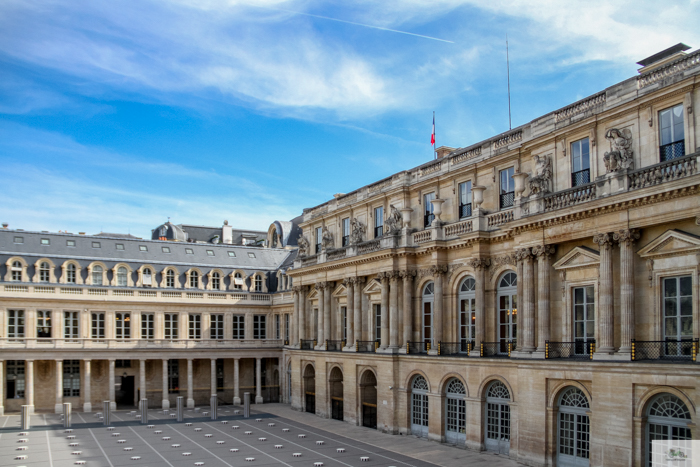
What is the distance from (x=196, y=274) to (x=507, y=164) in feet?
114

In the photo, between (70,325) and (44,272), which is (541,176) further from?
(44,272)

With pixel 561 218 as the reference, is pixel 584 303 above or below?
below

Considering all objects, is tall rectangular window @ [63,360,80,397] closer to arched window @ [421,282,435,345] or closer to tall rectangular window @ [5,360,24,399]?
tall rectangular window @ [5,360,24,399]

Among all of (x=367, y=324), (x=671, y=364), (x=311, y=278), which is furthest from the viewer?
(x=311, y=278)

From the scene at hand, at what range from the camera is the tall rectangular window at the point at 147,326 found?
185 ft

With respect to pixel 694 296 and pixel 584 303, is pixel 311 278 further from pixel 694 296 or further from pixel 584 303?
pixel 694 296

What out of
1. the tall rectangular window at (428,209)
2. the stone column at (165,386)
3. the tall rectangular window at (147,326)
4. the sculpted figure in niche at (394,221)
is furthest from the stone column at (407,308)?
the tall rectangular window at (147,326)

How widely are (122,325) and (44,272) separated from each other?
7568 mm

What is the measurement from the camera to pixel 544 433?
1118 inches

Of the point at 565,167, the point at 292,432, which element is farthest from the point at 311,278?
the point at 565,167

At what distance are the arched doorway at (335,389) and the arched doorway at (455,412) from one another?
483 inches

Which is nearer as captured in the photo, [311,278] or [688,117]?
[688,117]

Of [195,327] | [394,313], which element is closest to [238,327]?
[195,327]

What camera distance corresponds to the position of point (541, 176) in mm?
30625
